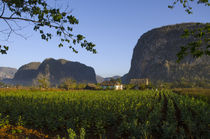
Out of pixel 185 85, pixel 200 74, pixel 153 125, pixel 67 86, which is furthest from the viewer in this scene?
pixel 200 74

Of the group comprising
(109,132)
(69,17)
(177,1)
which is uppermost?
(177,1)

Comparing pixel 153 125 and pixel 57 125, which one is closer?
pixel 153 125

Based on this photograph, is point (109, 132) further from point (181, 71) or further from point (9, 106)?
point (181, 71)

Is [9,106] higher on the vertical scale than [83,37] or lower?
lower

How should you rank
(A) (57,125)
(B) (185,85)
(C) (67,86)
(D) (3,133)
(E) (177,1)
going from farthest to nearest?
(B) (185,85)
(C) (67,86)
(A) (57,125)
(D) (3,133)
(E) (177,1)

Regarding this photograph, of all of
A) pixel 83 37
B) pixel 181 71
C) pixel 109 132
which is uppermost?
pixel 181 71

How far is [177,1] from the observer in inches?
217

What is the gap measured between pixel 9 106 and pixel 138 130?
13397mm

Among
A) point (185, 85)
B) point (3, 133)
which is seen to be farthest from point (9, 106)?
point (185, 85)

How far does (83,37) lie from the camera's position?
5.72m

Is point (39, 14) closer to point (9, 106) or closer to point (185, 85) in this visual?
point (9, 106)

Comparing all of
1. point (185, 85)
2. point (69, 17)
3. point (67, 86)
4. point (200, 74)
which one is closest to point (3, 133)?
point (69, 17)

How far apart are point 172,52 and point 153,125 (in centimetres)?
20034

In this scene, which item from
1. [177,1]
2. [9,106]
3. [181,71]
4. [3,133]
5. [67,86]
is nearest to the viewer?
[177,1]
